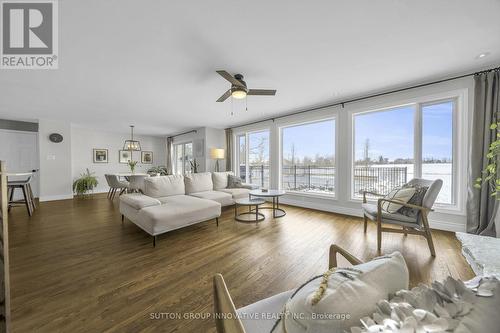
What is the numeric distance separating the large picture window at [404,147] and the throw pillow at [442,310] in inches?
135

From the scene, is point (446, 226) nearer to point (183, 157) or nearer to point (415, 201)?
point (415, 201)

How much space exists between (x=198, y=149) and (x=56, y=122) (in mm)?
3940

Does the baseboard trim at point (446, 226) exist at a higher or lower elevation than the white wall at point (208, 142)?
lower

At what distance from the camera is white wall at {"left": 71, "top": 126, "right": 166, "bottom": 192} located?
633cm

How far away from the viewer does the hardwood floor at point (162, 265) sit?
4.33 feet

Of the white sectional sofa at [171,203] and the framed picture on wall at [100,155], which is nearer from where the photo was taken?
the white sectional sofa at [171,203]

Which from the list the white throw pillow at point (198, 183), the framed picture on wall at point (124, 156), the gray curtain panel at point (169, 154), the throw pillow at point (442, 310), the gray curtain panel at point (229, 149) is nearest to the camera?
the throw pillow at point (442, 310)

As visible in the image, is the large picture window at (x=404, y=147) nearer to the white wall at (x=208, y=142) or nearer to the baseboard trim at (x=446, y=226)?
the baseboard trim at (x=446, y=226)

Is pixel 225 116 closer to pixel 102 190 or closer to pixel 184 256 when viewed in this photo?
pixel 184 256

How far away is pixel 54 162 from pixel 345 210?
7737 millimetres

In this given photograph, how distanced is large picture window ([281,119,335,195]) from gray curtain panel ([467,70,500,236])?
1.99m

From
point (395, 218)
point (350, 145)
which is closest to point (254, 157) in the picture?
point (350, 145)

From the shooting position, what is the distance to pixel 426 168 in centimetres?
304

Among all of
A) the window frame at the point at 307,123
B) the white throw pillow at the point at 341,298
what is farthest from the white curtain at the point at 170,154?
the white throw pillow at the point at 341,298
